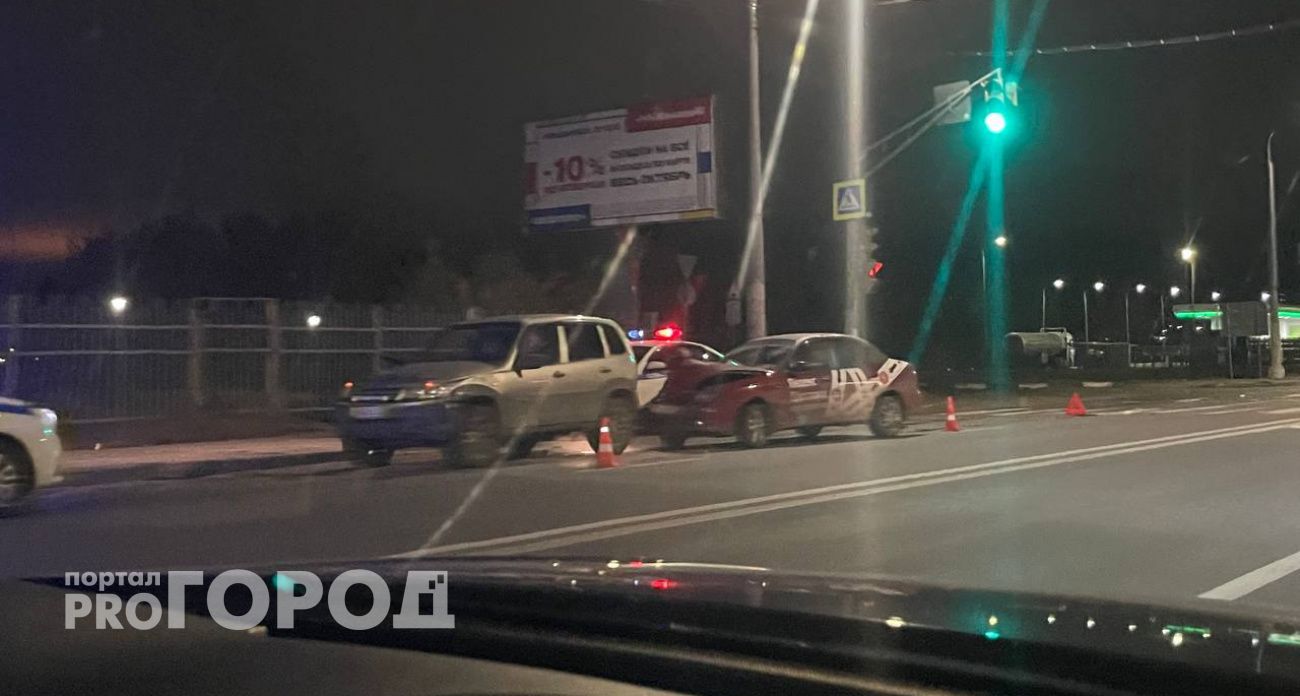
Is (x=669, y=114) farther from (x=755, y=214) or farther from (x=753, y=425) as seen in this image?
(x=753, y=425)

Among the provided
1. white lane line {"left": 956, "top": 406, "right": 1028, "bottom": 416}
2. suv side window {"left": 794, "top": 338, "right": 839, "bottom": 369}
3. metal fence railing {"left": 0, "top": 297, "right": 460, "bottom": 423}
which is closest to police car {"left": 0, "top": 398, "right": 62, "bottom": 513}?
metal fence railing {"left": 0, "top": 297, "right": 460, "bottom": 423}

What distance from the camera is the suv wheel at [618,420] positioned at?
52.7 ft

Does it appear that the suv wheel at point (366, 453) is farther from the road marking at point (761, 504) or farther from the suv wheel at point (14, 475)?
the road marking at point (761, 504)

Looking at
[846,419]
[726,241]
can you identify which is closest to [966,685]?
[846,419]

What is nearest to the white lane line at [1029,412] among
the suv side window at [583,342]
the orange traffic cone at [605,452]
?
the suv side window at [583,342]

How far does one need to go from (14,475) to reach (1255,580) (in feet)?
33.2

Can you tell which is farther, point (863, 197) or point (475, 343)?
point (863, 197)

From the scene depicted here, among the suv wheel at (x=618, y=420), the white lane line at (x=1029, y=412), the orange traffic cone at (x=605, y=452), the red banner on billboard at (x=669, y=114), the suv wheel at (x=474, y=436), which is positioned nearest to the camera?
the suv wheel at (x=474, y=436)

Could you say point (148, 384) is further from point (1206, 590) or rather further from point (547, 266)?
point (547, 266)

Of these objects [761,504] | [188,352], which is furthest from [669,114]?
[761,504]

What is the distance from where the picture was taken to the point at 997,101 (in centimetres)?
1830

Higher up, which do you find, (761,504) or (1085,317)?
(1085,317)

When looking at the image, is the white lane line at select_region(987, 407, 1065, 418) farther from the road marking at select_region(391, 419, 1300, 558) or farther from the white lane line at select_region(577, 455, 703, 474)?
the white lane line at select_region(577, 455, 703, 474)

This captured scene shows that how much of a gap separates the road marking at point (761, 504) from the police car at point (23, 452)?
4.62 m
